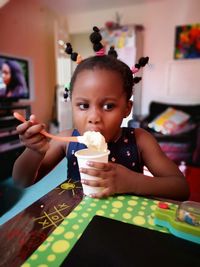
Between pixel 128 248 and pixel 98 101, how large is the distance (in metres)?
0.41

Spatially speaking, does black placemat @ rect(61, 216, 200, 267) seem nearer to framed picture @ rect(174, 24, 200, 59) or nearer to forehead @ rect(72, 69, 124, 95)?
forehead @ rect(72, 69, 124, 95)

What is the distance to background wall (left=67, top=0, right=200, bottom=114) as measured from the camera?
3.76 m

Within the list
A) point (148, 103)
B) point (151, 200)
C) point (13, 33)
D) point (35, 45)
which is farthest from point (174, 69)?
point (151, 200)

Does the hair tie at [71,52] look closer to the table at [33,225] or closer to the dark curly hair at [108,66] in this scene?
the dark curly hair at [108,66]

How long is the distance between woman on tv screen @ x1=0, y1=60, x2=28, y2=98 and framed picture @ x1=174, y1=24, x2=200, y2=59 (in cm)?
262

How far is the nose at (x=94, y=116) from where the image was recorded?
2.06 feet

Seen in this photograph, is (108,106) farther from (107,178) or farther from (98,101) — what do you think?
(107,178)

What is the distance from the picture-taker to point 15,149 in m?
2.81

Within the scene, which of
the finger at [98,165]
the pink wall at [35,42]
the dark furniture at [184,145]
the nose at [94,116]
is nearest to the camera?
the finger at [98,165]

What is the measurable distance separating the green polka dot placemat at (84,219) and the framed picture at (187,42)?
12.5 ft

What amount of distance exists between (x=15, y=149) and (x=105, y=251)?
8.87 ft

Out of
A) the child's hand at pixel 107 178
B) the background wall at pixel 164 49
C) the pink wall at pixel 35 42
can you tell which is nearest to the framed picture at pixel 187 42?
the background wall at pixel 164 49

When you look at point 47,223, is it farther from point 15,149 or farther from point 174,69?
point 174,69

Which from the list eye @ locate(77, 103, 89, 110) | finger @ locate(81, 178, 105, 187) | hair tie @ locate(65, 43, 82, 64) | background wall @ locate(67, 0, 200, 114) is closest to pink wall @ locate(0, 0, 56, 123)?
background wall @ locate(67, 0, 200, 114)
